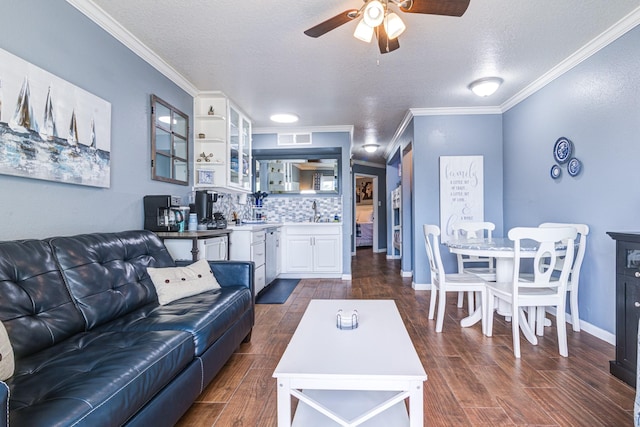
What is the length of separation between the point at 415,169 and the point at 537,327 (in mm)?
2438

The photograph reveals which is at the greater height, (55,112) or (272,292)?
(55,112)

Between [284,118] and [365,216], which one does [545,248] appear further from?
[365,216]

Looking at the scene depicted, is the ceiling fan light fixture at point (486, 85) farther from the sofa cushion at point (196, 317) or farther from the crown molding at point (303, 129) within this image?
the sofa cushion at point (196, 317)

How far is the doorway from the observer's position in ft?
30.5

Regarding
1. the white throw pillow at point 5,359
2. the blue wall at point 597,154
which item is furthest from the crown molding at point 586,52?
the white throw pillow at point 5,359

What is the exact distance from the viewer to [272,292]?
14.5 feet

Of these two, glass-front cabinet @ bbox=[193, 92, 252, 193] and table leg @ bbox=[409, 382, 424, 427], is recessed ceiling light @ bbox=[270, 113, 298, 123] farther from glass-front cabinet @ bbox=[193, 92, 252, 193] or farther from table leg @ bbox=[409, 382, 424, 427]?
table leg @ bbox=[409, 382, 424, 427]

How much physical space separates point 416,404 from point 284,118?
424cm

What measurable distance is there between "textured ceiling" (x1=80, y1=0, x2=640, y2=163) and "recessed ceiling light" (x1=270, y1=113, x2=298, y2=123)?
44 cm

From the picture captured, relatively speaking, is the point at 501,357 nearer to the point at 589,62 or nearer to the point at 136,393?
the point at 136,393

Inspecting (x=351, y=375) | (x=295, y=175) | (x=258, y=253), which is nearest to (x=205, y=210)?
(x=258, y=253)

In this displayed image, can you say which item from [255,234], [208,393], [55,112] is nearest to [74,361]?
[208,393]

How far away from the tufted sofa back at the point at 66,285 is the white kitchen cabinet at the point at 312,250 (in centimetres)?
314

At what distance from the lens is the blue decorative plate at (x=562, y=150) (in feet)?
10.1
